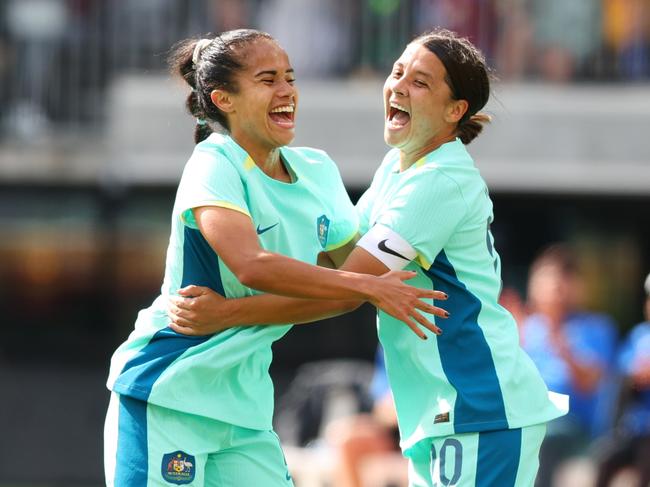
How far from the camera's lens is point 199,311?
12.8 feet

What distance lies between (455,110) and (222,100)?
0.66 m

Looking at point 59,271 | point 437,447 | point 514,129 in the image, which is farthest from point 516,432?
point 59,271

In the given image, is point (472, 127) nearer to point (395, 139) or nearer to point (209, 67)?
point (395, 139)

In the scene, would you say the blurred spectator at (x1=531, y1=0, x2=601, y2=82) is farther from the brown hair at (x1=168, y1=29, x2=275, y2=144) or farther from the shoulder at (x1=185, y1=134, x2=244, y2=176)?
the shoulder at (x1=185, y1=134, x2=244, y2=176)

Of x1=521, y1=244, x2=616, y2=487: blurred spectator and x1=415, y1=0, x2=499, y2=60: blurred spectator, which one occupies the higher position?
x1=415, y1=0, x2=499, y2=60: blurred spectator

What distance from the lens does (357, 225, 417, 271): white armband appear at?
3902 millimetres

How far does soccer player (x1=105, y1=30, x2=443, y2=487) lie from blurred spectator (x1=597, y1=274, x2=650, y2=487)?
3.82m

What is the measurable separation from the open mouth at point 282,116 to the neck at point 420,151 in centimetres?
33

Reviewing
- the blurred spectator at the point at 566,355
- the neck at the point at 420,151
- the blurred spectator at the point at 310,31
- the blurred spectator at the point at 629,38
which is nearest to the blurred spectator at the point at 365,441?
the blurred spectator at the point at 566,355

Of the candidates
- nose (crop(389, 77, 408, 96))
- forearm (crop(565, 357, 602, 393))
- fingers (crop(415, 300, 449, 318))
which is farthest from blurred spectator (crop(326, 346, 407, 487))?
fingers (crop(415, 300, 449, 318))

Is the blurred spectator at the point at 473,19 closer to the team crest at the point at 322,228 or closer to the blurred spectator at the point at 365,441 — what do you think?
the blurred spectator at the point at 365,441

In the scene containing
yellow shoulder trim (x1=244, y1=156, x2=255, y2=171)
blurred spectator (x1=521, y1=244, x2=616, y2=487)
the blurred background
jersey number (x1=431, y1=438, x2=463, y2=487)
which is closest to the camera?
jersey number (x1=431, y1=438, x2=463, y2=487)

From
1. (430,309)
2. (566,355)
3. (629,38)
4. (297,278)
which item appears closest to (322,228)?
(297,278)

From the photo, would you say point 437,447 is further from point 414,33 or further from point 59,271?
point 59,271
